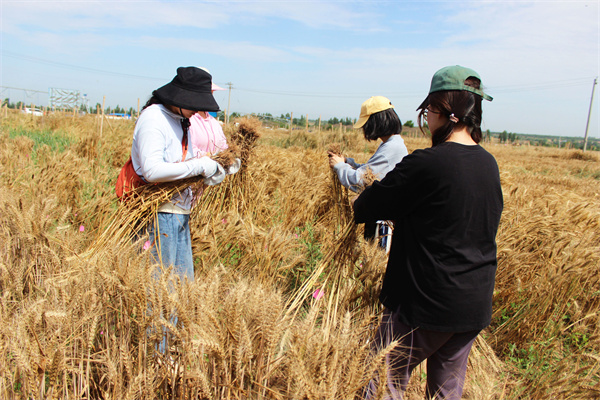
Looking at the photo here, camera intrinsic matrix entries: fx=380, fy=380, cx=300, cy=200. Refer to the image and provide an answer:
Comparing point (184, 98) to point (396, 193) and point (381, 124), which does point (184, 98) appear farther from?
point (381, 124)

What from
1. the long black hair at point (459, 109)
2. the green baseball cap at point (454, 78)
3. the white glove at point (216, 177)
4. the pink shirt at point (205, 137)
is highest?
the green baseball cap at point (454, 78)

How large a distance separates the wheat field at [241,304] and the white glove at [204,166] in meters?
0.34

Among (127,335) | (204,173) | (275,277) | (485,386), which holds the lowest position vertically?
(275,277)

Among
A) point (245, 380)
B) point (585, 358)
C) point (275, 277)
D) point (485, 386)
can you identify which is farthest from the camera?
point (275, 277)

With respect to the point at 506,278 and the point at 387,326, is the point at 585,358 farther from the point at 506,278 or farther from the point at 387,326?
the point at 387,326

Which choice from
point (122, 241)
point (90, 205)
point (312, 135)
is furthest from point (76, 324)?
point (312, 135)

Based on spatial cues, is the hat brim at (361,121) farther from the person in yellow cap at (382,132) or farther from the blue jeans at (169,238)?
the blue jeans at (169,238)

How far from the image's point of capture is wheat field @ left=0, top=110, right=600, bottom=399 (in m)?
1.11

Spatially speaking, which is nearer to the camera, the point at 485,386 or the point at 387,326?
the point at 485,386

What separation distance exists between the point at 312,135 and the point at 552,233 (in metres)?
14.5

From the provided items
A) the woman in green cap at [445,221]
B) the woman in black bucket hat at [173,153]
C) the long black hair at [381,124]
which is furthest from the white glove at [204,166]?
the long black hair at [381,124]

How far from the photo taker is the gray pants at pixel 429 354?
1499mm

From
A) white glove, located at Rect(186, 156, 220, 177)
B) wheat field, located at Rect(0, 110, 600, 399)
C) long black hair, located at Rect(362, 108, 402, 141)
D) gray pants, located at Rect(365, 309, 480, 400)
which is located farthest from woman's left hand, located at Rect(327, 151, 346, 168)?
gray pants, located at Rect(365, 309, 480, 400)

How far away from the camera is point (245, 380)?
118 centimetres
